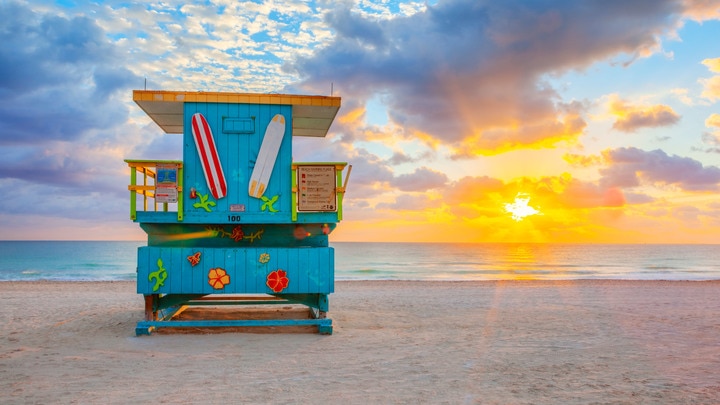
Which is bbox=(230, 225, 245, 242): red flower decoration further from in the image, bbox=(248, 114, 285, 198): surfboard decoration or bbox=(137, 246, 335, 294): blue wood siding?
bbox=(248, 114, 285, 198): surfboard decoration

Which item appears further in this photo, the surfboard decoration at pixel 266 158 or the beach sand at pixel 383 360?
the surfboard decoration at pixel 266 158

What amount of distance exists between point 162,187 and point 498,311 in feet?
30.0

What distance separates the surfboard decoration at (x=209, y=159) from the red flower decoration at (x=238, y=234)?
2.51 feet

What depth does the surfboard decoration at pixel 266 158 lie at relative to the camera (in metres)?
A: 9.77

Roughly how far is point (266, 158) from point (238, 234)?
1640 mm

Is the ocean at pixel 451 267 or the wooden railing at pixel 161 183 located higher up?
the wooden railing at pixel 161 183

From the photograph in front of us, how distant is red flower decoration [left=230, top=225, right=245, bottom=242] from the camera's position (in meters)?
10.0

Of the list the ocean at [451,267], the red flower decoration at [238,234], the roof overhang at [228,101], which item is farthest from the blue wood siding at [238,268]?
the ocean at [451,267]

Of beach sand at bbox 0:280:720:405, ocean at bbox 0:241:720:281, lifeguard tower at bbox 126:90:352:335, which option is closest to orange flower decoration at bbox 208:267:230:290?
lifeguard tower at bbox 126:90:352:335

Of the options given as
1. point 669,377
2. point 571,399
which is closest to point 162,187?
point 571,399

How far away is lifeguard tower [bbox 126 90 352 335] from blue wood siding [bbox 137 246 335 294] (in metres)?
0.02

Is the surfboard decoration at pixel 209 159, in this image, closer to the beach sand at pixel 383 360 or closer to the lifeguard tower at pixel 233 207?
the lifeguard tower at pixel 233 207

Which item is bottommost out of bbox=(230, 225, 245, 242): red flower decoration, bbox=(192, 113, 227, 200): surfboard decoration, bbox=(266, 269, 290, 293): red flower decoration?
bbox=(266, 269, 290, 293): red flower decoration

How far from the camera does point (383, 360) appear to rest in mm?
7746
